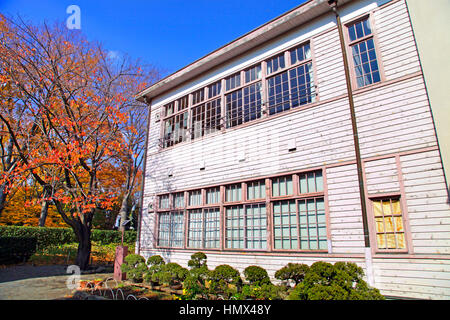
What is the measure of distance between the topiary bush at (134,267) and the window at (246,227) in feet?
10.2

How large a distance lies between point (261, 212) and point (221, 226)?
1.55m

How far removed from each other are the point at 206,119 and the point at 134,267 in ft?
19.7

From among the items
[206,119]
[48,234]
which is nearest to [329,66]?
[206,119]

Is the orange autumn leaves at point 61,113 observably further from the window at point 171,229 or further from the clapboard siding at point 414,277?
the clapboard siding at point 414,277

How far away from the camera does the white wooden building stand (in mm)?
5848

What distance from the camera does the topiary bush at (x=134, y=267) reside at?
9391 millimetres

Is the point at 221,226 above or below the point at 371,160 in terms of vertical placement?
below

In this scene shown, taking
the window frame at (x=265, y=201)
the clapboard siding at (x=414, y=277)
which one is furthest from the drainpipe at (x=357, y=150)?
the window frame at (x=265, y=201)

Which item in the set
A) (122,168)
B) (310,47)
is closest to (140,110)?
(122,168)

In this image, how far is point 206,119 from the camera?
10.8 metres

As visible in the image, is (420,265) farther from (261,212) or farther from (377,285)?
(261,212)

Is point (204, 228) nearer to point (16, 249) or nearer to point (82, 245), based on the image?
point (82, 245)

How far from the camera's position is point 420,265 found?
18.0 feet

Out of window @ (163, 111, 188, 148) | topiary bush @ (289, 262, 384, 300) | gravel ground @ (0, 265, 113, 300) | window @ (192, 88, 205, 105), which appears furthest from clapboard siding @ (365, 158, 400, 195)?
gravel ground @ (0, 265, 113, 300)
